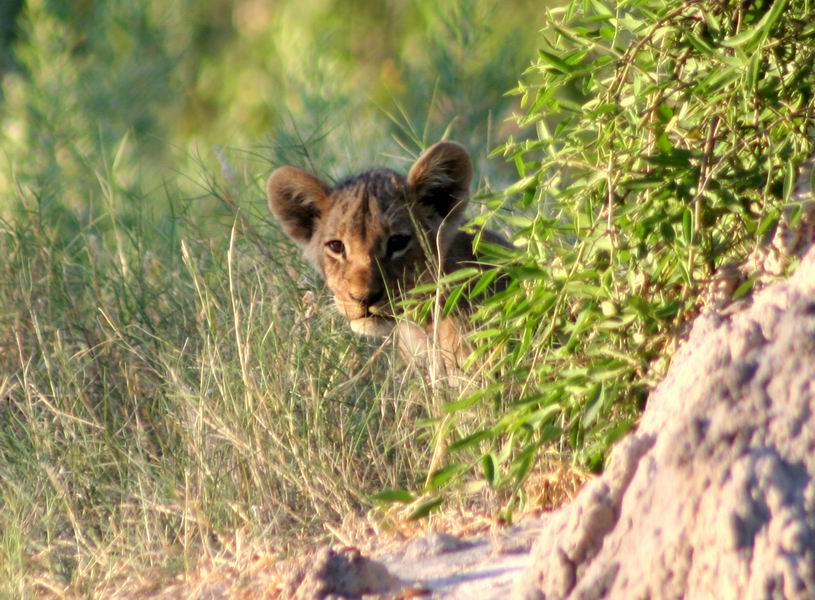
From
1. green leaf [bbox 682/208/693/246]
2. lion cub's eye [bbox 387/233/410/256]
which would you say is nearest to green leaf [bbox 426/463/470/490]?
green leaf [bbox 682/208/693/246]

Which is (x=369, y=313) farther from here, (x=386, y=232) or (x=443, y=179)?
(x=443, y=179)

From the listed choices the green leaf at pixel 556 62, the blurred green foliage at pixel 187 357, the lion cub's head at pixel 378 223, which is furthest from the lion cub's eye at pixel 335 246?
the green leaf at pixel 556 62

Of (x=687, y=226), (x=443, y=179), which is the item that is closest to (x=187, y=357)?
(x=443, y=179)

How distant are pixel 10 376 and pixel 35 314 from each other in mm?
359

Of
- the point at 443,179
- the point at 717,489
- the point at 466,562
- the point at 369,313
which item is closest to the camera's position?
the point at 717,489

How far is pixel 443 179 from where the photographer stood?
19.6 feet

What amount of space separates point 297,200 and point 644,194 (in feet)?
8.89

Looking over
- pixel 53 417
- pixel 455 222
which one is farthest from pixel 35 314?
pixel 455 222

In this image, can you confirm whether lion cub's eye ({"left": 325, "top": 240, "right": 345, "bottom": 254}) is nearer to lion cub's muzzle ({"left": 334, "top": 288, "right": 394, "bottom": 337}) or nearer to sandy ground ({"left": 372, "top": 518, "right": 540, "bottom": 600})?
lion cub's muzzle ({"left": 334, "top": 288, "right": 394, "bottom": 337})

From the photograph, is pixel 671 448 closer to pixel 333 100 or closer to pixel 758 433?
pixel 758 433

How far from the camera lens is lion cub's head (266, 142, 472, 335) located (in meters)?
5.66

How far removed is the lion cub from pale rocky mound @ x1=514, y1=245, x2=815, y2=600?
102 inches

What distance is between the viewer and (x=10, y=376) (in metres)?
5.80

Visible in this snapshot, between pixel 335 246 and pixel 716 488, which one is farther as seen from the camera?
pixel 335 246
